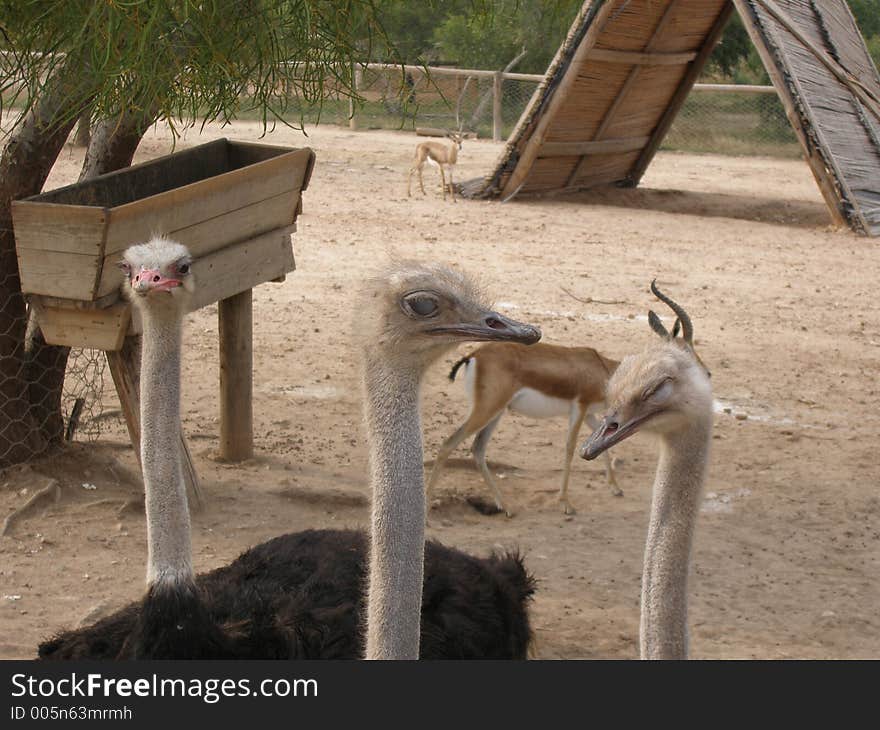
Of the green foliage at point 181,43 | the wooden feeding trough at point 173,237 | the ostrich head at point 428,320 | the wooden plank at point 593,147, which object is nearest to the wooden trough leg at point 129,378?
the wooden feeding trough at point 173,237

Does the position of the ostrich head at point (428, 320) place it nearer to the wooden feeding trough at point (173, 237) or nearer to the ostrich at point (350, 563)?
the ostrich at point (350, 563)

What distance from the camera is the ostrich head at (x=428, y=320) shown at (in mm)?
2686

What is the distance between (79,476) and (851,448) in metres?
3.70

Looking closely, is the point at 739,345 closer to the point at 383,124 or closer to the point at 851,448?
the point at 851,448

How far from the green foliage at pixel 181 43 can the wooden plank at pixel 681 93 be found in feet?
35.5

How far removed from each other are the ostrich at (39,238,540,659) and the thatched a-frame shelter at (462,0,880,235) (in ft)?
30.2

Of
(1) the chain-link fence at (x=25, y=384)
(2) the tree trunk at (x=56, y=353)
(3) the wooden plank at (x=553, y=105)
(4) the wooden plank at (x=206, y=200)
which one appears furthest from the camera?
(3) the wooden plank at (x=553, y=105)

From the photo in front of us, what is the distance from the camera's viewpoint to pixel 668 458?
281 cm

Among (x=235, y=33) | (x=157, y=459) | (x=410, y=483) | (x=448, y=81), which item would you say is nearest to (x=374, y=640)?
(x=410, y=483)

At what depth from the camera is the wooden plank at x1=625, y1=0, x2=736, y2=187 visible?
14531 millimetres

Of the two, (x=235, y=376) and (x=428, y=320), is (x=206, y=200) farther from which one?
(x=428, y=320)

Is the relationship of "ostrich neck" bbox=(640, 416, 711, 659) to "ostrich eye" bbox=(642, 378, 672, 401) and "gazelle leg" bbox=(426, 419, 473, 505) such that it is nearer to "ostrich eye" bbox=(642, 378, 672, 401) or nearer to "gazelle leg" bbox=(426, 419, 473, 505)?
"ostrich eye" bbox=(642, 378, 672, 401)

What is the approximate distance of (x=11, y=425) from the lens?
5578 mm

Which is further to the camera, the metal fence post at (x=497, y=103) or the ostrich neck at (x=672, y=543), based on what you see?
the metal fence post at (x=497, y=103)
